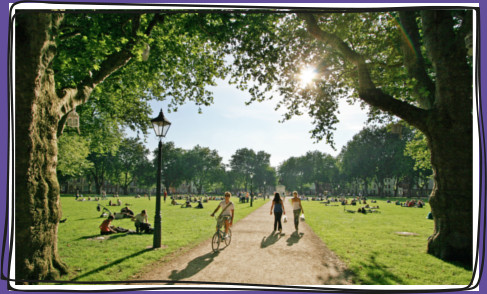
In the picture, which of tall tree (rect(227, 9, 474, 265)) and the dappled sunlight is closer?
tall tree (rect(227, 9, 474, 265))

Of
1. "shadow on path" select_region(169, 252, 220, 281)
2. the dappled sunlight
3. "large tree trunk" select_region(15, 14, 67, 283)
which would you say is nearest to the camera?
"large tree trunk" select_region(15, 14, 67, 283)

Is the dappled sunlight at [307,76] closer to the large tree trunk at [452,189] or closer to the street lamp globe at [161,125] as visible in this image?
the large tree trunk at [452,189]

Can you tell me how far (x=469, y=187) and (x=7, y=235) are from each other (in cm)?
819

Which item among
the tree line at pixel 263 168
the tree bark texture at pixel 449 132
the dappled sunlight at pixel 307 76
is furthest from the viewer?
the tree line at pixel 263 168

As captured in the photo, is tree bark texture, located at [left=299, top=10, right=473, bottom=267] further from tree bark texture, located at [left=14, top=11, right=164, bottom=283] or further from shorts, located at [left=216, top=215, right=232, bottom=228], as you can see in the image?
shorts, located at [left=216, top=215, right=232, bottom=228]

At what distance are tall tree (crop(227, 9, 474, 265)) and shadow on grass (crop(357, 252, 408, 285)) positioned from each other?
1480mm

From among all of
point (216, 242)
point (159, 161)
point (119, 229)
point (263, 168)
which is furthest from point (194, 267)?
point (263, 168)

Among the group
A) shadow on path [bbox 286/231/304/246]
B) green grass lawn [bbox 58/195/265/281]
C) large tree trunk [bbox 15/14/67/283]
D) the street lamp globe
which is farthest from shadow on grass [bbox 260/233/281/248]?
large tree trunk [bbox 15/14/67/283]

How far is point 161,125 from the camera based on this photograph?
24.4 ft

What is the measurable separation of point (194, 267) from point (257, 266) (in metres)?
1.42

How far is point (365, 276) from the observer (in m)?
4.60

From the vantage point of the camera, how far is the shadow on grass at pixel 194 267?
14.8 ft

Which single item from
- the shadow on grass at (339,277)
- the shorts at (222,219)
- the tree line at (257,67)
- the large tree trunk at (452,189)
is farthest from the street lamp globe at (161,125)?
the large tree trunk at (452,189)

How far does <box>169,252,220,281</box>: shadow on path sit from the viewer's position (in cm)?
452
